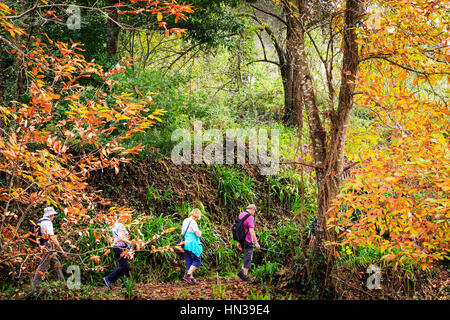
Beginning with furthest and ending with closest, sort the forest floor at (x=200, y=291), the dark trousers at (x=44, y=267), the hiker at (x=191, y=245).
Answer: the hiker at (x=191, y=245)
the forest floor at (x=200, y=291)
the dark trousers at (x=44, y=267)

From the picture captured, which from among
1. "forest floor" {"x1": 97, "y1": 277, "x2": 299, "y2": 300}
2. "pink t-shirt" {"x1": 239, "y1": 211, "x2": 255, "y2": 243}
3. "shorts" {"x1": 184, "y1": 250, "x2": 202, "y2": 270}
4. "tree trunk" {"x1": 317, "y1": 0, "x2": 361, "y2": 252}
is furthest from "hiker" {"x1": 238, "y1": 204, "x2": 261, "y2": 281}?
"tree trunk" {"x1": 317, "y1": 0, "x2": 361, "y2": 252}

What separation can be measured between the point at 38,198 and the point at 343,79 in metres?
4.54

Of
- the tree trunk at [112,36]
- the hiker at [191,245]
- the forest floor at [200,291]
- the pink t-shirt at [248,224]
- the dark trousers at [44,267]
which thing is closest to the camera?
the dark trousers at [44,267]

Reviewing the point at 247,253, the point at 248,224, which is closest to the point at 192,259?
the point at 247,253

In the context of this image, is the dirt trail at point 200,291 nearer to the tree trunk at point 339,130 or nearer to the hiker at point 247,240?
the hiker at point 247,240

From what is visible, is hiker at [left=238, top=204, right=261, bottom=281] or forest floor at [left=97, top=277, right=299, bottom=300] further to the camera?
hiker at [left=238, top=204, right=261, bottom=281]

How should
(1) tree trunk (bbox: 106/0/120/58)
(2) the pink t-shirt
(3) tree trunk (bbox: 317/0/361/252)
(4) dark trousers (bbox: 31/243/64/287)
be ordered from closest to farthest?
(4) dark trousers (bbox: 31/243/64/287)
(3) tree trunk (bbox: 317/0/361/252)
(2) the pink t-shirt
(1) tree trunk (bbox: 106/0/120/58)

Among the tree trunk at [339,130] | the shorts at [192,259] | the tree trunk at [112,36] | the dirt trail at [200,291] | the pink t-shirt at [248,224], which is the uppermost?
the tree trunk at [112,36]

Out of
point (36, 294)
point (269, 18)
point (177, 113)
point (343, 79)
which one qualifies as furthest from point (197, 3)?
point (36, 294)

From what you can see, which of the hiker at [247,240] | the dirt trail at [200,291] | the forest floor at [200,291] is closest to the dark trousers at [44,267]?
the forest floor at [200,291]

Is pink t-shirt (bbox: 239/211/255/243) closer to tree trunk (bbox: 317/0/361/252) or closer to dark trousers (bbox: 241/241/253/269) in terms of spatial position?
dark trousers (bbox: 241/241/253/269)

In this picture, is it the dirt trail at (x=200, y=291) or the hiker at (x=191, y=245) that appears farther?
the hiker at (x=191, y=245)

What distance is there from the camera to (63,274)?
6688 millimetres
